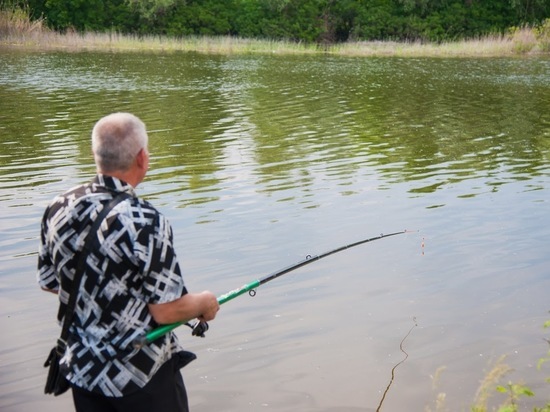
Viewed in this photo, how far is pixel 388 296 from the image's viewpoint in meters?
6.36

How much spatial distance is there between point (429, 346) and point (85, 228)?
11.1 ft

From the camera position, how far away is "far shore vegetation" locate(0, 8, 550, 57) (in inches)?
1654

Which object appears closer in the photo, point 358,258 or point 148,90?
point 358,258

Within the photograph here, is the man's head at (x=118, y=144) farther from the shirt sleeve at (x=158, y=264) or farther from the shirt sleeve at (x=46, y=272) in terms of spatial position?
the shirt sleeve at (x=46, y=272)

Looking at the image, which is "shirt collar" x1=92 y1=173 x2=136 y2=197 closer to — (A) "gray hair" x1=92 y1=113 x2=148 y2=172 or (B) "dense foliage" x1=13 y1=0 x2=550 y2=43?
(A) "gray hair" x1=92 y1=113 x2=148 y2=172

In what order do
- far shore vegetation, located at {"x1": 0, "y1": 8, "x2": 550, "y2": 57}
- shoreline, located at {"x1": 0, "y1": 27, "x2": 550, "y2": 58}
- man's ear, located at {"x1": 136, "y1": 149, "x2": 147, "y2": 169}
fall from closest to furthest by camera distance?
man's ear, located at {"x1": 136, "y1": 149, "x2": 147, "y2": 169} < shoreline, located at {"x1": 0, "y1": 27, "x2": 550, "y2": 58} < far shore vegetation, located at {"x1": 0, "y1": 8, "x2": 550, "y2": 57}

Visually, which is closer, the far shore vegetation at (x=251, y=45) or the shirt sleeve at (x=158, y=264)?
the shirt sleeve at (x=158, y=264)

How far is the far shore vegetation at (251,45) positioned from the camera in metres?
42.0

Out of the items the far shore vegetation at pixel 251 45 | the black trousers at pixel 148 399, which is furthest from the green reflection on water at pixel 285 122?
the far shore vegetation at pixel 251 45

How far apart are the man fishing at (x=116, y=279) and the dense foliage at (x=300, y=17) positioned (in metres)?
57.7

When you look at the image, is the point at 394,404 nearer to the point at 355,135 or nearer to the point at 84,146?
the point at 84,146

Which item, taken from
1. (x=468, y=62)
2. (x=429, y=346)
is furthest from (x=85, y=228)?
(x=468, y=62)

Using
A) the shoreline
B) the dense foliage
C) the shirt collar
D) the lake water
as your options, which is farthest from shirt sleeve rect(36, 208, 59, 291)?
the dense foliage

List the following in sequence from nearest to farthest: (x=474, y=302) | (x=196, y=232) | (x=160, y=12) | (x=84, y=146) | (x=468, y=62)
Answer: (x=474, y=302), (x=196, y=232), (x=84, y=146), (x=468, y=62), (x=160, y=12)
